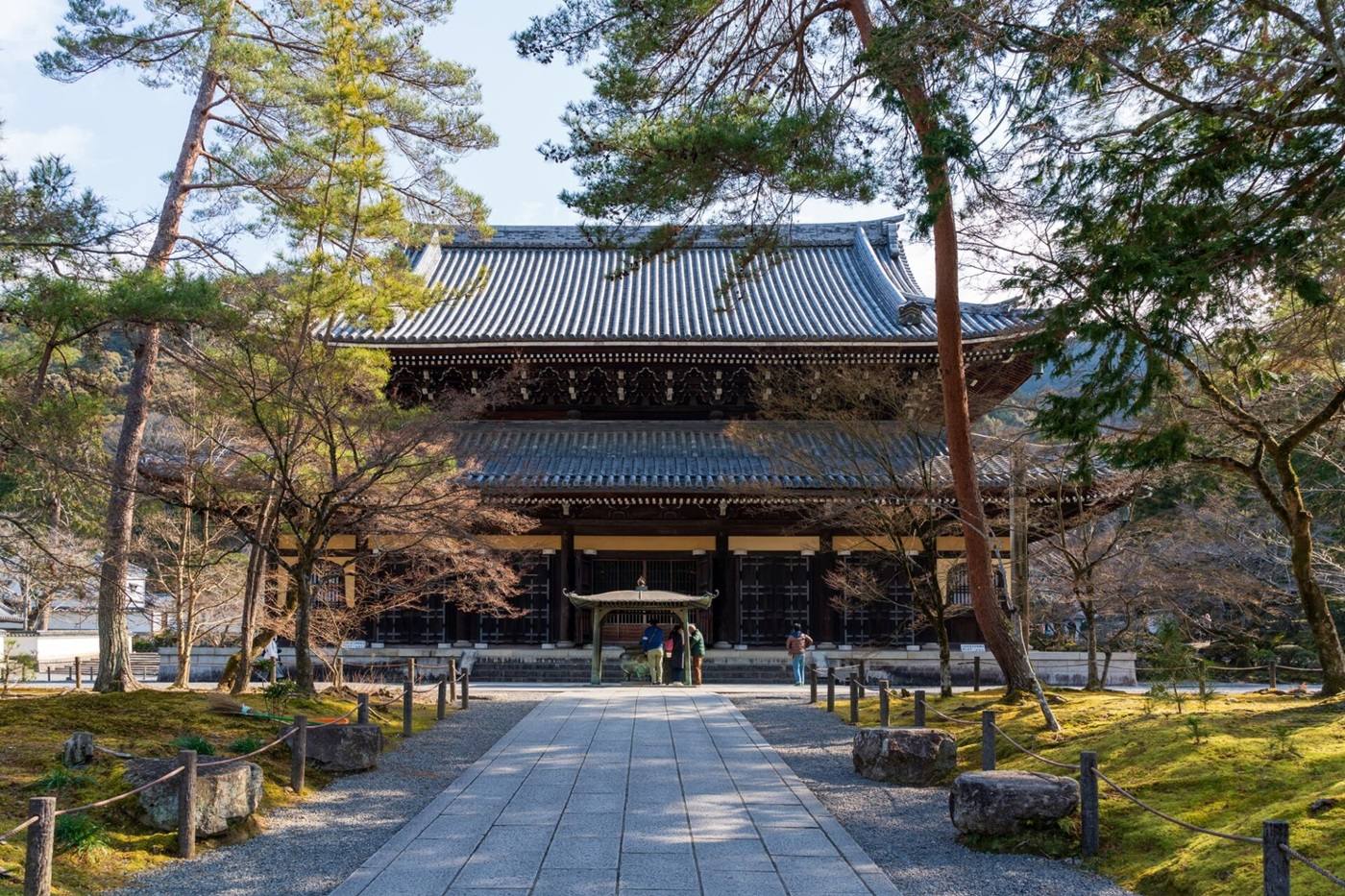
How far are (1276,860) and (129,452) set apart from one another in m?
11.8

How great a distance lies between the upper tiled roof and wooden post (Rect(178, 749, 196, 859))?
946 centimetres

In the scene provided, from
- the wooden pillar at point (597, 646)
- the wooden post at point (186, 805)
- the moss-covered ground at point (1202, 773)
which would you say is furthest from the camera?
the wooden pillar at point (597, 646)

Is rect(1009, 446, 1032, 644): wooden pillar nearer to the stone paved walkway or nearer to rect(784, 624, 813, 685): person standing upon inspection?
the stone paved walkway

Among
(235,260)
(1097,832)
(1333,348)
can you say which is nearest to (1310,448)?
(1333,348)

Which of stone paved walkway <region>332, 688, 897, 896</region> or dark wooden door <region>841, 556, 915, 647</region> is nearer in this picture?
stone paved walkway <region>332, 688, 897, 896</region>

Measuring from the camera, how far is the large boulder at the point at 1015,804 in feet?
22.3

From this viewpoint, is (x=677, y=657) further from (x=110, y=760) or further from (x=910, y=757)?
(x=110, y=760)

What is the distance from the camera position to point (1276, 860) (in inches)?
182

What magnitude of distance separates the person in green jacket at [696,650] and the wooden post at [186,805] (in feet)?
43.2

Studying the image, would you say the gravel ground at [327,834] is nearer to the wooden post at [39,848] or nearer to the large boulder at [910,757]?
the wooden post at [39,848]

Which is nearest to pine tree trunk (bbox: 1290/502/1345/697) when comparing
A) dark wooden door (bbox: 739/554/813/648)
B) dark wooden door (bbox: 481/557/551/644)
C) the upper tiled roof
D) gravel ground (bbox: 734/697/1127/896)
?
gravel ground (bbox: 734/697/1127/896)

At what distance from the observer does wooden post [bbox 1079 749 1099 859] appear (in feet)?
21.7

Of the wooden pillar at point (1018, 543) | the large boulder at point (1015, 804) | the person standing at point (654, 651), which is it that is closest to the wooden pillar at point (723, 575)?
the person standing at point (654, 651)

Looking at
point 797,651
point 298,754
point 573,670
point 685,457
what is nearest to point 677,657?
point 573,670
